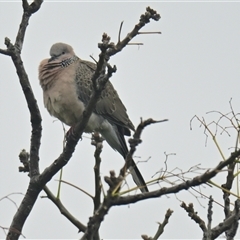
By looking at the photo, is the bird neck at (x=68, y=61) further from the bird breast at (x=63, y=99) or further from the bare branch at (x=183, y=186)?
the bare branch at (x=183, y=186)

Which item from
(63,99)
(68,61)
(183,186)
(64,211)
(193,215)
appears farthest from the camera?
(68,61)

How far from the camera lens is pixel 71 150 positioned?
3680 mm

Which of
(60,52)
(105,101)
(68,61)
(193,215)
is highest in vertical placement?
(60,52)

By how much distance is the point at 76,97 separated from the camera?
576cm

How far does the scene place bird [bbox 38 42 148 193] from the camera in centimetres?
572

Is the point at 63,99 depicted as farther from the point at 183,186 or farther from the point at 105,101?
the point at 183,186

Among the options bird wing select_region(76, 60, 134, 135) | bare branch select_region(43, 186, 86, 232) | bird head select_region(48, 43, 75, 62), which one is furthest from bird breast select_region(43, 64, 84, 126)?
bare branch select_region(43, 186, 86, 232)

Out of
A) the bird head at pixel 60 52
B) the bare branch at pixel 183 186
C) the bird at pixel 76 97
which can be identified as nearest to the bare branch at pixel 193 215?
the bare branch at pixel 183 186

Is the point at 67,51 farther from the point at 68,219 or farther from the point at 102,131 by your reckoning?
the point at 68,219

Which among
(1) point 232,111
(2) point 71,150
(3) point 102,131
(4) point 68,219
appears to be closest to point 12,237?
(4) point 68,219

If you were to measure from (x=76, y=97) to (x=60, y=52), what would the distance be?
2.29 ft

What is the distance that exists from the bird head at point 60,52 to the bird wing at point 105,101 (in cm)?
15

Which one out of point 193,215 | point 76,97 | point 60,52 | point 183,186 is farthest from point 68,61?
point 183,186

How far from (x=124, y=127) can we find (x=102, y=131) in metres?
0.31
